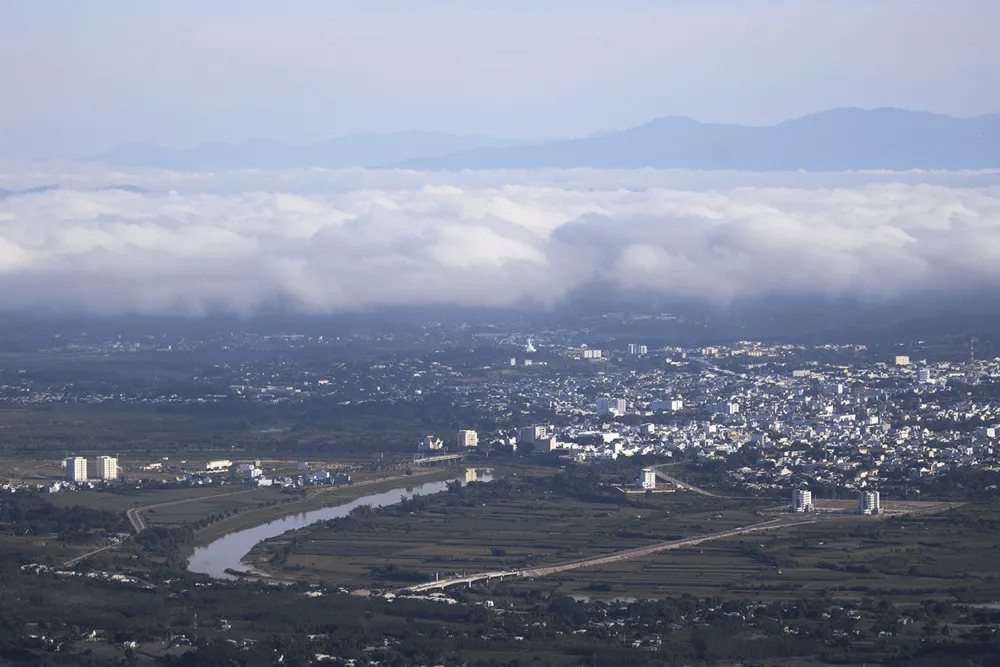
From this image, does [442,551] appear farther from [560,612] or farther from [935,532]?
[935,532]

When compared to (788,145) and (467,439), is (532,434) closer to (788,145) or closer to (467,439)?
(467,439)

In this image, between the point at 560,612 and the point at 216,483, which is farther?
the point at 216,483

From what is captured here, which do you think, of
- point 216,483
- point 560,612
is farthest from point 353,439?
point 560,612

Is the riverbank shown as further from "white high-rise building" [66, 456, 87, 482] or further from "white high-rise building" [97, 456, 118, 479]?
"white high-rise building" [66, 456, 87, 482]

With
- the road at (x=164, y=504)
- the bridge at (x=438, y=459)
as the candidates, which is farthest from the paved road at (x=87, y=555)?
the bridge at (x=438, y=459)

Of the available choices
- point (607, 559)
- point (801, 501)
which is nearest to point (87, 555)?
point (607, 559)

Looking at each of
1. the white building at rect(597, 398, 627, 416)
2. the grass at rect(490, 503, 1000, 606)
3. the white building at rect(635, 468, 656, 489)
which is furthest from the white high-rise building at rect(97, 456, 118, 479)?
the white building at rect(597, 398, 627, 416)
